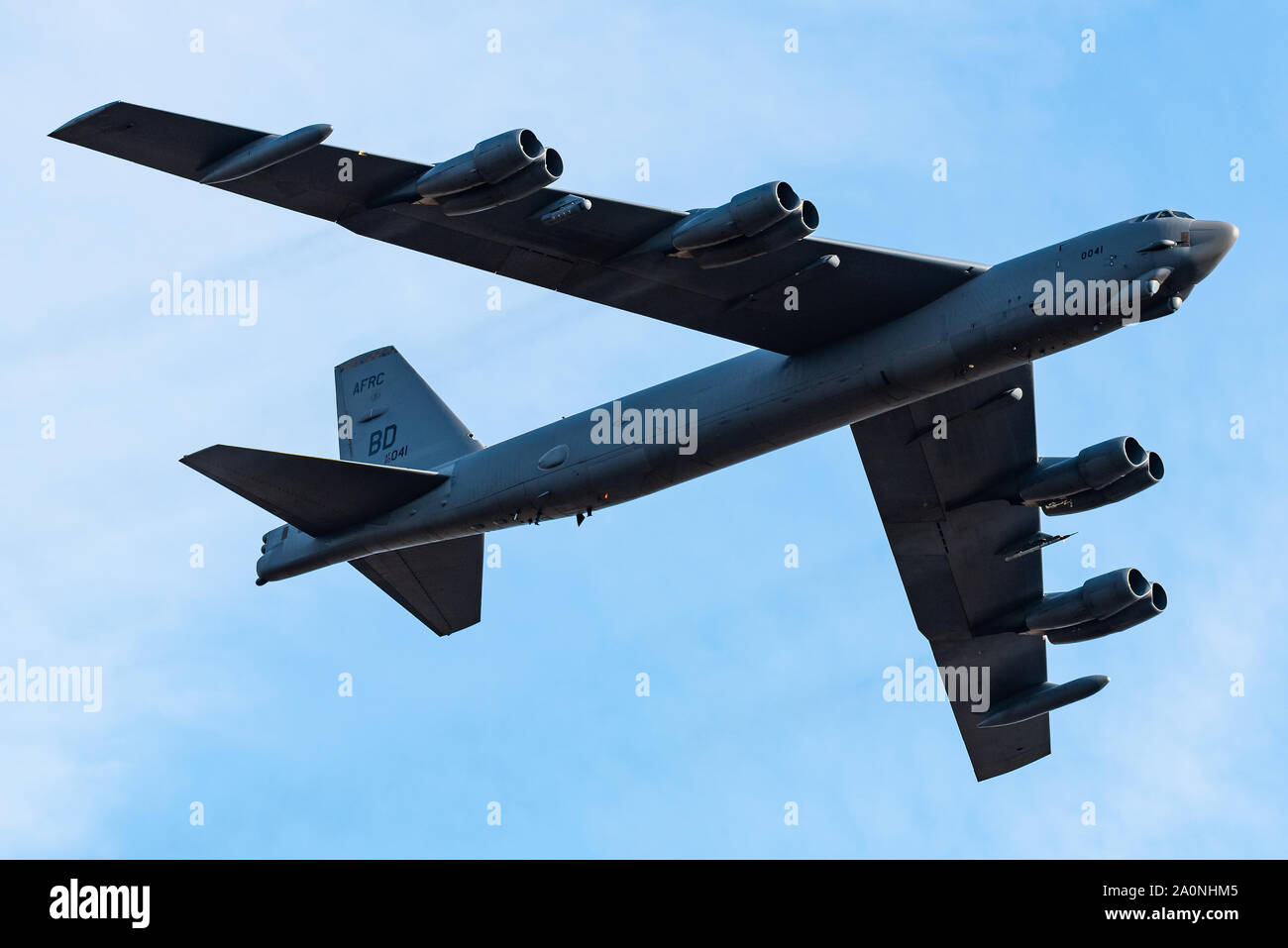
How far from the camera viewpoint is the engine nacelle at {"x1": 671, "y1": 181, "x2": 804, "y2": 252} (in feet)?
95.7

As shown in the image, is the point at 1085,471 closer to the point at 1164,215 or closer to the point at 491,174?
the point at 1164,215

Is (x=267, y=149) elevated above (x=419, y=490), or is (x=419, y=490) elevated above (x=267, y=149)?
(x=267, y=149)

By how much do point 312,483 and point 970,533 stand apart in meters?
14.6

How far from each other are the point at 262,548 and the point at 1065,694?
60.8 feet

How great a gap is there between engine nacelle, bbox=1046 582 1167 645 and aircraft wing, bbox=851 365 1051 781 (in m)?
1.85

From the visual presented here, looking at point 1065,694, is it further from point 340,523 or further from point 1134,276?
point 340,523

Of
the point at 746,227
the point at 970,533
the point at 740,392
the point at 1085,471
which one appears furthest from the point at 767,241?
the point at 970,533

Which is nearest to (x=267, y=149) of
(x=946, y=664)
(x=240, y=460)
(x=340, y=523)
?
(x=240, y=460)

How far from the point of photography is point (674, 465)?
110ft

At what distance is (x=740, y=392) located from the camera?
108ft

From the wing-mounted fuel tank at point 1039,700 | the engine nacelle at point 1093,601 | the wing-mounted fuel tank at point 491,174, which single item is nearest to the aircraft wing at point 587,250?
the wing-mounted fuel tank at point 491,174

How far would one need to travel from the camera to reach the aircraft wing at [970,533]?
3578 cm

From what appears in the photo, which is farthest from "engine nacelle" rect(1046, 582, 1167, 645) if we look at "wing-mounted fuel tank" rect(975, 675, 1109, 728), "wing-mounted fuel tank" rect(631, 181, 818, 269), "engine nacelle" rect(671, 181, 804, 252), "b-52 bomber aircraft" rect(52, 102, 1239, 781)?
"engine nacelle" rect(671, 181, 804, 252)

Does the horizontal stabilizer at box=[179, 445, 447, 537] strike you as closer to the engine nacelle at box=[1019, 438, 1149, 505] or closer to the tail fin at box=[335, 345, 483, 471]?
the tail fin at box=[335, 345, 483, 471]
